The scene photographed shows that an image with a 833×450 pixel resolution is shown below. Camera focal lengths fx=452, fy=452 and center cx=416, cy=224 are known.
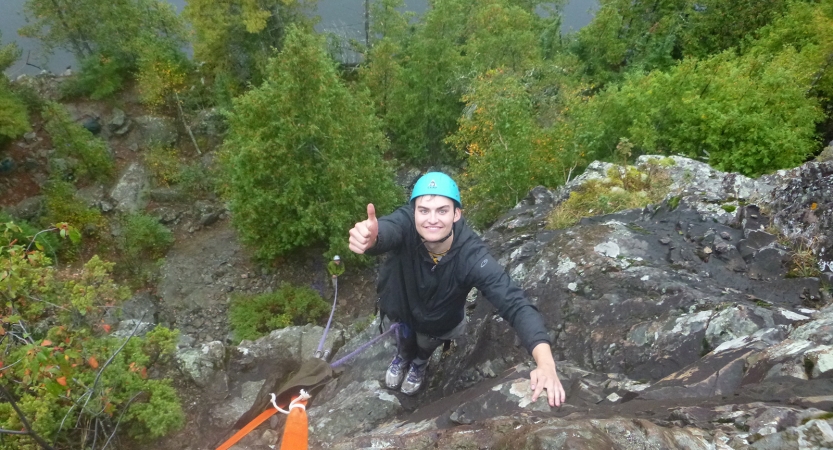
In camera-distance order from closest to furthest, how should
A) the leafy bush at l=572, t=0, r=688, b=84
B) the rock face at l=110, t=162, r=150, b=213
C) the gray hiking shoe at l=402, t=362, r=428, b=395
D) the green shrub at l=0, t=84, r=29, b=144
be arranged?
the gray hiking shoe at l=402, t=362, r=428, b=395
the leafy bush at l=572, t=0, r=688, b=84
the green shrub at l=0, t=84, r=29, b=144
the rock face at l=110, t=162, r=150, b=213

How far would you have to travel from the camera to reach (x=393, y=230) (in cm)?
338

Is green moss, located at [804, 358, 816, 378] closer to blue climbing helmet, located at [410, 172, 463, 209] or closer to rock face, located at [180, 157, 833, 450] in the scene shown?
rock face, located at [180, 157, 833, 450]

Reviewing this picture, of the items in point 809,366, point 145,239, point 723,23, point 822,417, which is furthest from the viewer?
point 145,239

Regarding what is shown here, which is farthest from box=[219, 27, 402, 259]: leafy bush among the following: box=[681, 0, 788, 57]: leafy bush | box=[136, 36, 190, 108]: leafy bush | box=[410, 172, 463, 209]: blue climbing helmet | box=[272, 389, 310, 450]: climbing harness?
box=[681, 0, 788, 57]: leafy bush

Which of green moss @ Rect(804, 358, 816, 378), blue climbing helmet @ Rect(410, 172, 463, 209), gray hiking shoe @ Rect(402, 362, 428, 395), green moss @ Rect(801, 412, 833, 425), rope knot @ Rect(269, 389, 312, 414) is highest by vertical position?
blue climbing helmet @ Rect(410, 172, 463, 209)

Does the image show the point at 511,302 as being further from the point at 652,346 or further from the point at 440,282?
the point at 652,346

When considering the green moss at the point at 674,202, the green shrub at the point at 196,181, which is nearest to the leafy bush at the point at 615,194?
the green moss at the point at 674,202

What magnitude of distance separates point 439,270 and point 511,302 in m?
0.64

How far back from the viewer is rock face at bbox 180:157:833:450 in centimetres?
244

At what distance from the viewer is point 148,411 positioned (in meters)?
6.05

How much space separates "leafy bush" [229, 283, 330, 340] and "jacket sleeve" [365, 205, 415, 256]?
1169 centimetres

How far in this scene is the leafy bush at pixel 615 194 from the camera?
6.82 metres

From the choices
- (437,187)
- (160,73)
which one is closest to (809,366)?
(437,187)

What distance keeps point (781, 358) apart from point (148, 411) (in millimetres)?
6915
